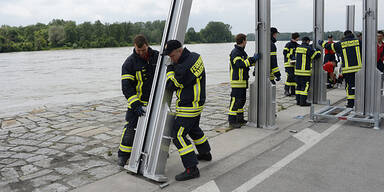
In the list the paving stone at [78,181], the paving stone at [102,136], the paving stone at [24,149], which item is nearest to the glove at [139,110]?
the paving stone at [78,181]

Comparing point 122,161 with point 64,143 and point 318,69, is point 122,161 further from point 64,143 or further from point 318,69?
point 318,69

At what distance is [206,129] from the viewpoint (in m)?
7.63

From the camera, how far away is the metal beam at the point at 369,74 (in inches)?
291

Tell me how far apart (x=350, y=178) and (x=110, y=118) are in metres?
6.17

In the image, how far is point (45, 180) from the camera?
4.93 m

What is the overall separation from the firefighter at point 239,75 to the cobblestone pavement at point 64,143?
15.1 inches

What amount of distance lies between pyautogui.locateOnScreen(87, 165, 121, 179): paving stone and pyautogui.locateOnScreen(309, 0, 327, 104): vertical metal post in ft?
23.3

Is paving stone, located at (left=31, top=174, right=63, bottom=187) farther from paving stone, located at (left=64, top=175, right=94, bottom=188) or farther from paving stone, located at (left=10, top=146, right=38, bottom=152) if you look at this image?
paving stone, located at (left=10, top=146, right=38, bottom=152)

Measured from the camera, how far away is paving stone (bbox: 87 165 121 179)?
508 centimetres

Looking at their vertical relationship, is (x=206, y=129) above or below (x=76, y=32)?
below

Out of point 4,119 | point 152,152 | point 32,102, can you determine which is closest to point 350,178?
point 152,152

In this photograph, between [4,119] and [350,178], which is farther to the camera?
[4,119]

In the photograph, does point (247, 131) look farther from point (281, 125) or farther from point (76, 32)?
point (76, 32)

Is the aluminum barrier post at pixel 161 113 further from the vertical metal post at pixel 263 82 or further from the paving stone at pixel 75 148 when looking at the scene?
the vertical metal post at pixel 263 82
